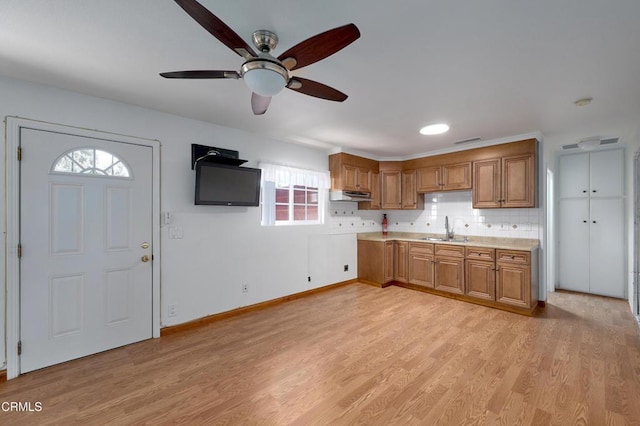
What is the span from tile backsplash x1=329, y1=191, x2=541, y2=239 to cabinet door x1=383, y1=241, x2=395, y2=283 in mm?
661

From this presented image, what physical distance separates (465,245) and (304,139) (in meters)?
2.79

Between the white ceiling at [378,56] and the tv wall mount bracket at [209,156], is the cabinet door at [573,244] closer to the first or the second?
the white ceiling at [378,56]

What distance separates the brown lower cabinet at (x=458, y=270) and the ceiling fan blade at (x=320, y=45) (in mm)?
3551

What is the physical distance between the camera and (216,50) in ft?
6.38

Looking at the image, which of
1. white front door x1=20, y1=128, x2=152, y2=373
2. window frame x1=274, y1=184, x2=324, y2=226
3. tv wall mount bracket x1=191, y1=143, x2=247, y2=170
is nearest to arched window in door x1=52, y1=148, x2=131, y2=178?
white front door x1=20, y1=128, x2=152, y2=373

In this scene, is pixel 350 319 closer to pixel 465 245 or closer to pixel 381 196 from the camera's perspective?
pixel 465 245

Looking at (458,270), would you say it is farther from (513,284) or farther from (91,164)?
(91,164)

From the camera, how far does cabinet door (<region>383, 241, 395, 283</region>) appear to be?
16.3 feet

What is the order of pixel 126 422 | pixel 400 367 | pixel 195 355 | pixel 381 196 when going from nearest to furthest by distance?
1. pixel 126 422
2. pixel 400 367
3. pixel 195 355
4. pixel 381 196

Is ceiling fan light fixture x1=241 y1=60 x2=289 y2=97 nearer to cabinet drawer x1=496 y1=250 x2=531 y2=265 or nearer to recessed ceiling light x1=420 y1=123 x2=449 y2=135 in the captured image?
recessed ceiling light x1=420 y1=123 x2=449 y2=135

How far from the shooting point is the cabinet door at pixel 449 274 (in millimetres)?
4230

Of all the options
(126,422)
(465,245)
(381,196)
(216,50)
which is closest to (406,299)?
(465,245)

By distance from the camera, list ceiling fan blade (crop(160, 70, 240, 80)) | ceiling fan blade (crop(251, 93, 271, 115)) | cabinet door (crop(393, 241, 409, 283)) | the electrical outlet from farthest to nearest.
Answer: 1. cabinet door (crop(393, 241, 409, 283))
2. the electrical outlet
3. ceiling fan blade (crop(251, 93, 271, 115))
4. ceiling fan blade (crop(160, 70, 240, 80))
